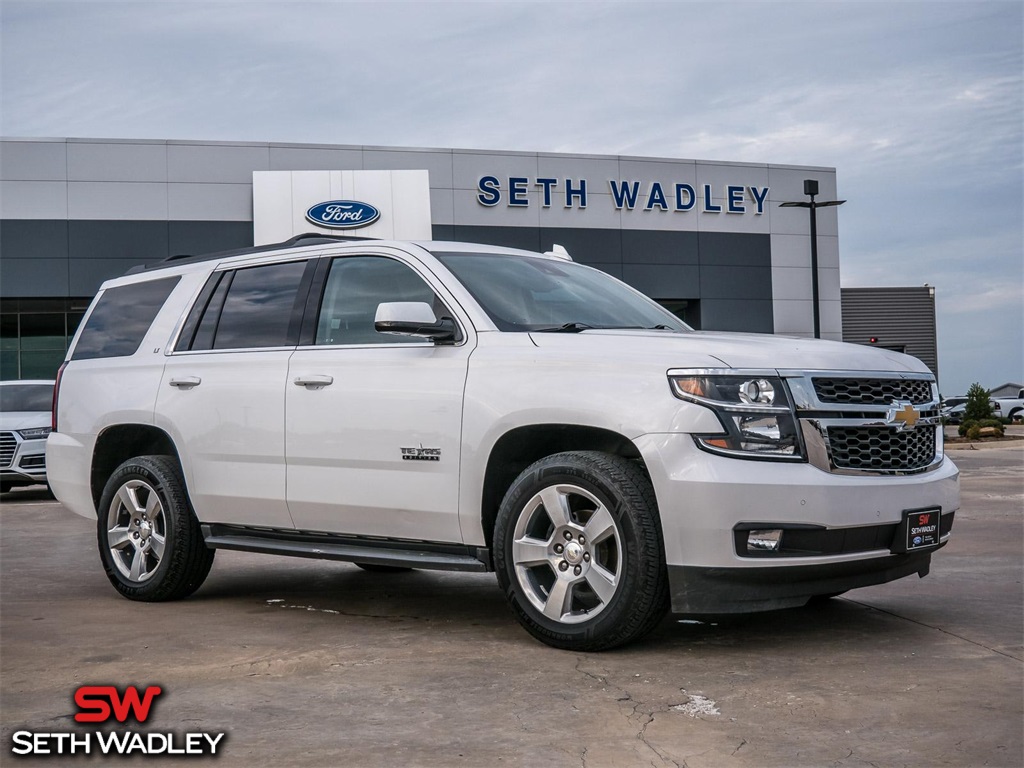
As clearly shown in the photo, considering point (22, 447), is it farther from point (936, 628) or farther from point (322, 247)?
point (936, 628)

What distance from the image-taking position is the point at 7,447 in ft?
52.4

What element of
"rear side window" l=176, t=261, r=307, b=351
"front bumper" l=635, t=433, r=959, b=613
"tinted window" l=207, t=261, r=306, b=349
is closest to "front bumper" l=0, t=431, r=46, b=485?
"rear side window" l=176, t=261, r=307, b=351

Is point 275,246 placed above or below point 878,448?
above

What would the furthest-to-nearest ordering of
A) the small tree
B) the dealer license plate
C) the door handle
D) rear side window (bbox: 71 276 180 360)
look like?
the small tree
rear side window (bbox: 71 276 180 360)
the door handle
the dealer license plate

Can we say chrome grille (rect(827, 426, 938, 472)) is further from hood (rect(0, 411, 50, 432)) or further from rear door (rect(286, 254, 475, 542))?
hood (rect(0, 411, 50, 432))

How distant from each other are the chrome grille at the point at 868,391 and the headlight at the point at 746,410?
8.7 inches

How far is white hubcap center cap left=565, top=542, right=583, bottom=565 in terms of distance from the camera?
5.05m

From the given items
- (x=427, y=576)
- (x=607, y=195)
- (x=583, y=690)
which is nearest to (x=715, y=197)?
(x=607, y=195)

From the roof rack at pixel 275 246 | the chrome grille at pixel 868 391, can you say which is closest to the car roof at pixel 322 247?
the roof rack at pixel 275 246

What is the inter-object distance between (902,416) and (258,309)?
3.50 meters

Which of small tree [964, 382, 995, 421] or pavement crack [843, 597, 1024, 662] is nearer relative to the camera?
pavement crack [843, 597, 1024, 662]

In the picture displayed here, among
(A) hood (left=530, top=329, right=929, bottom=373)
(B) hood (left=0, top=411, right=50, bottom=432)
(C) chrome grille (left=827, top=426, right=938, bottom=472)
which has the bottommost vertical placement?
(C) chrome grille (left=827, top=426, right=938, bottom=472)

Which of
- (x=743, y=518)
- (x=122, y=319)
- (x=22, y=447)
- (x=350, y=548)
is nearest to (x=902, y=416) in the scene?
(x=743, y=518)

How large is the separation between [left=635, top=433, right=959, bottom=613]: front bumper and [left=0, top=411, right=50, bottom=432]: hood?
1308 cm
